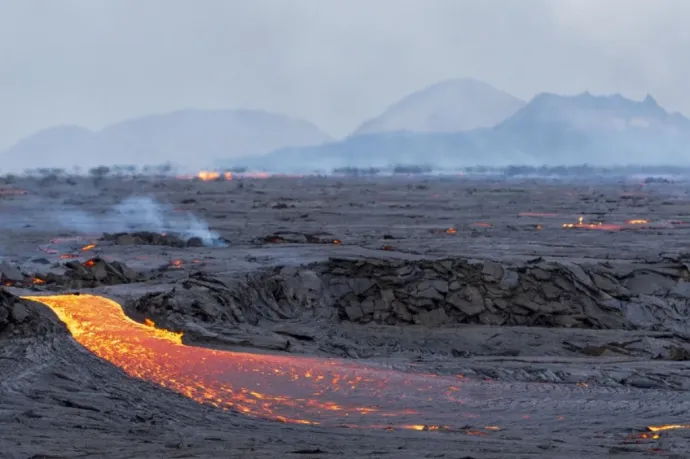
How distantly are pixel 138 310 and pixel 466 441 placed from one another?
932 centimetres

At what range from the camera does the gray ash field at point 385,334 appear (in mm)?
10469

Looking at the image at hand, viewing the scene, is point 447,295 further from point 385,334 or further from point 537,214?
point 537,214

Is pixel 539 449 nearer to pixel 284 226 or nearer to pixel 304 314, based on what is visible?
pixel 304 314

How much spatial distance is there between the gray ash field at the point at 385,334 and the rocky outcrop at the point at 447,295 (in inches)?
1.7

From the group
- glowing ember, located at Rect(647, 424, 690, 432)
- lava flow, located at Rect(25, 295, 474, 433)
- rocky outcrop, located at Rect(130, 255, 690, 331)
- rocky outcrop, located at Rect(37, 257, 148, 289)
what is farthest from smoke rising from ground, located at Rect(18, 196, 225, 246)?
glowing ember, located at Rect(647, 424, 690, 432)

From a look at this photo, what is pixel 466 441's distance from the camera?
10312 mm

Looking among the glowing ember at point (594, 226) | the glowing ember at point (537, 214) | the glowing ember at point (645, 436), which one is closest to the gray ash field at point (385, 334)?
the glowing ember at point (645, 436)

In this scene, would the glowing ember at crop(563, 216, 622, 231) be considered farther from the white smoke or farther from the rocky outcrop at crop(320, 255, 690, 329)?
the rocky outcrop at crop(320, 255, 690, 329)

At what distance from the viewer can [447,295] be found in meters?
20.2

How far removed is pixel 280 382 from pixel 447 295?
293 inches

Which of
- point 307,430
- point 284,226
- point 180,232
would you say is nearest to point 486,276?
point 307,430

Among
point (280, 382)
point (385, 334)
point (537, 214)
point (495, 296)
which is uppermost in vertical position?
point (537, 214)

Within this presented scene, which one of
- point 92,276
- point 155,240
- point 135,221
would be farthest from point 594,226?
point 92,276

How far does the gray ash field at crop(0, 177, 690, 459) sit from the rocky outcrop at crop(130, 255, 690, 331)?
1.7 inches
